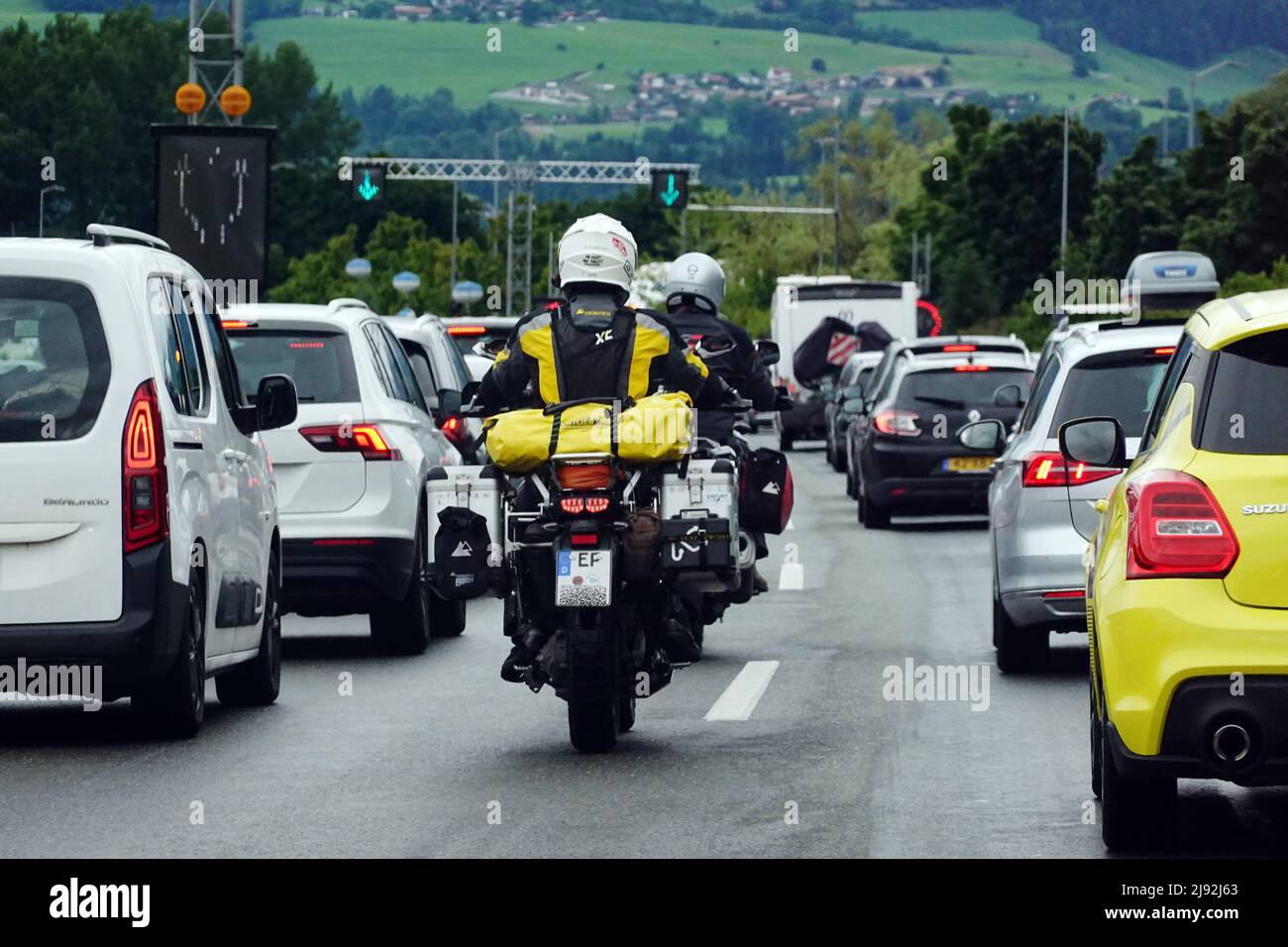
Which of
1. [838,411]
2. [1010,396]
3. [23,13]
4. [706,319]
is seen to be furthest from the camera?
[23,13]

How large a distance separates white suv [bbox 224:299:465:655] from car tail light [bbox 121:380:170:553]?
3960mm

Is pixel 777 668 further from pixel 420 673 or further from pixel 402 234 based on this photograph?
pixel 402 234

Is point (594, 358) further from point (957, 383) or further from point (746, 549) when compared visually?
point (957, 383)

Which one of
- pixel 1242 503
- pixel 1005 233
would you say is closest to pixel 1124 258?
pixel 1005 233

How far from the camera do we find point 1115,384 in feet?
45.6

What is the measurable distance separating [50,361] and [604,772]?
2.58 m

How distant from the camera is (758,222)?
174250 millimetres

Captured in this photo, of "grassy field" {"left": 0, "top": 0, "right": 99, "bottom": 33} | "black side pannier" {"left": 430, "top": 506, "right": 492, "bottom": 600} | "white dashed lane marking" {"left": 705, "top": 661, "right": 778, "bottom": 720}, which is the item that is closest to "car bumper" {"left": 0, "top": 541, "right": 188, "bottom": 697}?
"black side pannier" {"left": 430, "top": 506, "right": 492, "bottom": 600}

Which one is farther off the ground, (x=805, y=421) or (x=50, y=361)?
(x=50, y=361)

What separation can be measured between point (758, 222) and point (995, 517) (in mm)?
160759

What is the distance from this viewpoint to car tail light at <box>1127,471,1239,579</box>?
7434 mm

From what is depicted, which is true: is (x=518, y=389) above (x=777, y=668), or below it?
above

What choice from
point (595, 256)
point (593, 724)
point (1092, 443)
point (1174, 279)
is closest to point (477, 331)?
point (1174, 279)

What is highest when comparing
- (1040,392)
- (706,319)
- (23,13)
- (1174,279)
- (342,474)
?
(23,13)
